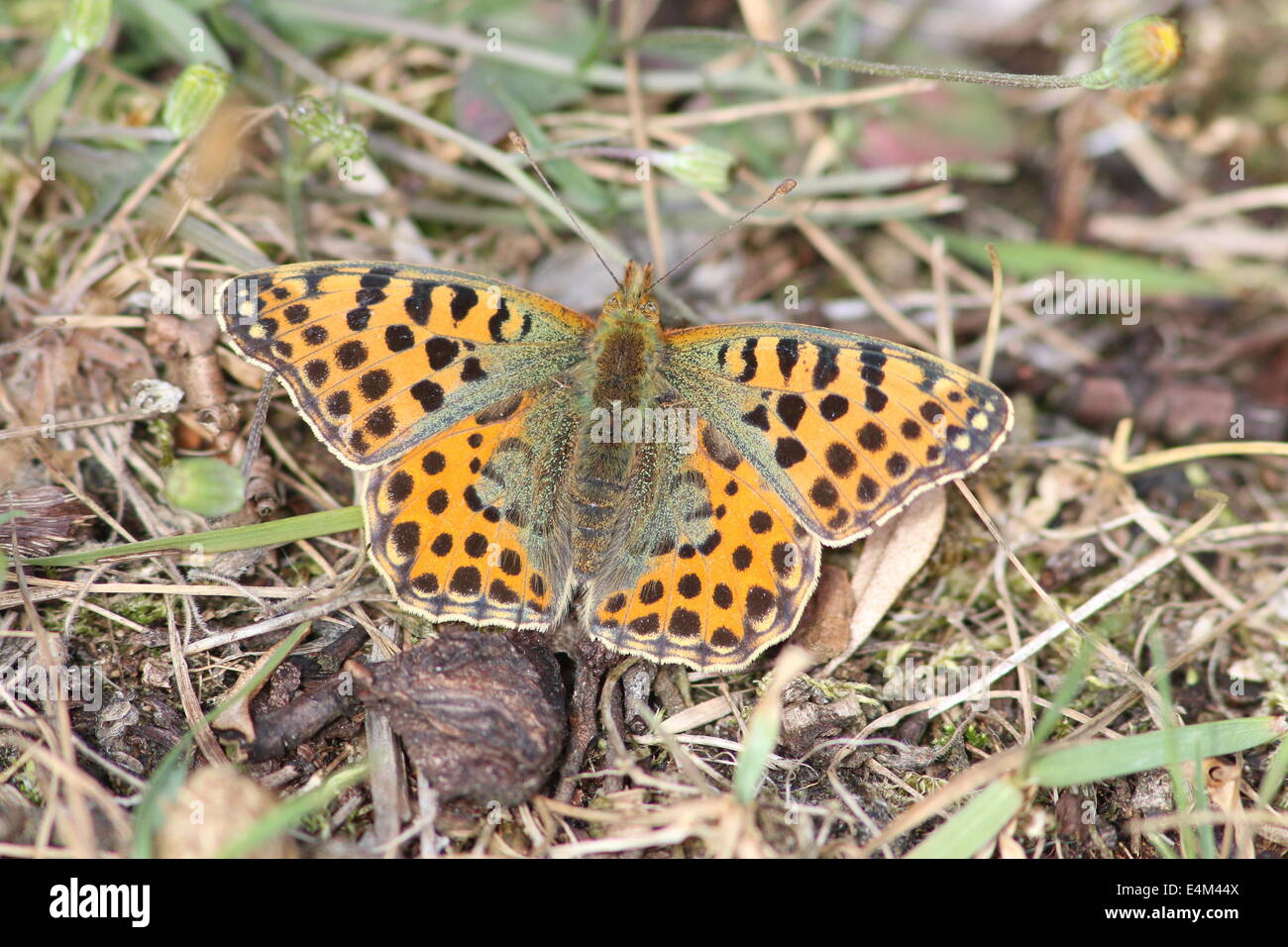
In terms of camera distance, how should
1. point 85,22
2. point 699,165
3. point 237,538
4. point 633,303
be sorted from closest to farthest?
point 237,538 → point 633,303 → point 85,22 → point 699,165

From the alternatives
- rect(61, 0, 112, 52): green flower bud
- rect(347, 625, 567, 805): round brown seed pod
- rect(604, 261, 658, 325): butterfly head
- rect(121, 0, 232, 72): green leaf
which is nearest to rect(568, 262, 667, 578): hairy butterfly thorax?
rect(604, 261, 658, 325): butterfly head

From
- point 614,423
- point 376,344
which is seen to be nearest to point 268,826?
point 376,344

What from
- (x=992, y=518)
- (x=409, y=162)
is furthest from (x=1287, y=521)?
(x=409, y=162)

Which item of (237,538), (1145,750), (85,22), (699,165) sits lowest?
(1145,750)

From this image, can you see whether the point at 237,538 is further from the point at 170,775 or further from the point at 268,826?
the point at 268,826

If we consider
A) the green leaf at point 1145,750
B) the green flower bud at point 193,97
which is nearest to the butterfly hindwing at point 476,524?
the green leaf at point 1145,750

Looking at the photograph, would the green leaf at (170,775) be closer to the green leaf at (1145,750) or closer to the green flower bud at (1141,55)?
the green leaf at (1145,750)

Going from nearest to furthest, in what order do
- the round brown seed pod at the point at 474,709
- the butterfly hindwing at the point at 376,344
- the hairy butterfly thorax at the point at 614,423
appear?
the round brown seed pod at the point at 474,709
the butterfly hindwing at the point at 376,344
the hairy butterfly thorax at the point at 614,423
